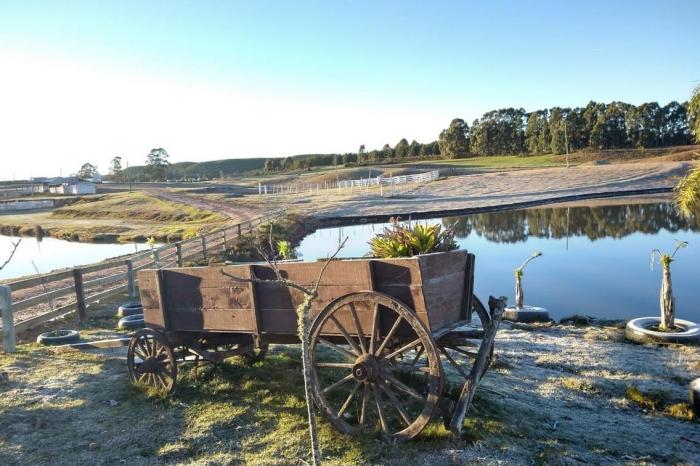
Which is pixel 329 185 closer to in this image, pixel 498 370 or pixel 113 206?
pixel 113 206

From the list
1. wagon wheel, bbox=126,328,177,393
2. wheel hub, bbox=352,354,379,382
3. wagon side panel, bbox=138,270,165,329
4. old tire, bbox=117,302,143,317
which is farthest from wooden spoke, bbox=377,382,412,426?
old tire, bbox=117,302,143,317

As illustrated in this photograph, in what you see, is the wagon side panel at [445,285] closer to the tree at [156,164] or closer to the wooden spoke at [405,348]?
the wooden spoke at [405,348]

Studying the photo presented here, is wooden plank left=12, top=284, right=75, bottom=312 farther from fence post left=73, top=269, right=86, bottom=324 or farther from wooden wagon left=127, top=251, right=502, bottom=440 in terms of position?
wooden wagon left=127, top=251, right=502, bottom=440

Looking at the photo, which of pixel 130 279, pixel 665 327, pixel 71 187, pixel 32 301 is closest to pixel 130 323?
pixel 32 301

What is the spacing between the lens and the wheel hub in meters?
5.47

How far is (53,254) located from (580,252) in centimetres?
3574

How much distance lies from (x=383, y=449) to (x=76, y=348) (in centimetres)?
654

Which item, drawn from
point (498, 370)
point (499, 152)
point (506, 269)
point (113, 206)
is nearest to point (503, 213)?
point (506, 269)

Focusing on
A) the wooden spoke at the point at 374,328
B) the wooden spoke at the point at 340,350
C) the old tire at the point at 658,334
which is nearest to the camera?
the wooden spoke at the point at 374,328

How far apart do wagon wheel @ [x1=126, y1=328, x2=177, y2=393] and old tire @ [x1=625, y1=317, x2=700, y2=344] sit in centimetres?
930

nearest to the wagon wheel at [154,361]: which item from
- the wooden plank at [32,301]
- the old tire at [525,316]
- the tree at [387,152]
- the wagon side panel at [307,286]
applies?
the wagon side panel at [307,286]

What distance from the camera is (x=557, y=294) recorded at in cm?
1895

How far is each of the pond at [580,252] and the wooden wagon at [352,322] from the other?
69.5 inches

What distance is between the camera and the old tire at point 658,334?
10961mm
